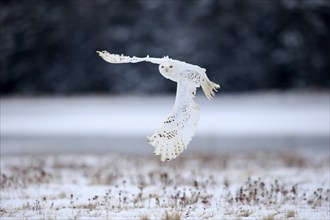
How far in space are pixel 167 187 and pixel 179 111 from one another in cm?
329

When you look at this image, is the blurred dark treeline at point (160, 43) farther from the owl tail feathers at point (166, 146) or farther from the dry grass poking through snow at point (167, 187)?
the owl tail feathers at point (166, 146)

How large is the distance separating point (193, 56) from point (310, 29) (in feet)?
32.1

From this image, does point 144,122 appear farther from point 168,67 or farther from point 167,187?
point 168,67

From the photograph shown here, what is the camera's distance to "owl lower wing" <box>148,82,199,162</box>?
7.62m

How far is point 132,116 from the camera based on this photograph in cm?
2958

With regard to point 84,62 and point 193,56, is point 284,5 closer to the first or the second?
point 193,56

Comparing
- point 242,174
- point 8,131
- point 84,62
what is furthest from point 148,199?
point 84,62

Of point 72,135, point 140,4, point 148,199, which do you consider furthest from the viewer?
point 140,4

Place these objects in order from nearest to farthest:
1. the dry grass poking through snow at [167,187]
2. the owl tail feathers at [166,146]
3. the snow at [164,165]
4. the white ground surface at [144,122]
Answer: the owl tail feathers at [166,146] → the dry grass poking through snow at [167,187] → the snow at [164,165] → the white ground surface at [144,122]

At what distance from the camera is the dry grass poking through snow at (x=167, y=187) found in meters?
7.96

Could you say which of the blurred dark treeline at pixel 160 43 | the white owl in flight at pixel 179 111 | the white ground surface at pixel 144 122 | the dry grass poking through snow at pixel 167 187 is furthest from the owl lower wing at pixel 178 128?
the blurred dark treeline at pixel 160 43

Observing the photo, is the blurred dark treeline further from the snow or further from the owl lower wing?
the owl lower wing

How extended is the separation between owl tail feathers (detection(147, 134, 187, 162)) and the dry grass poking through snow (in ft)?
2.84

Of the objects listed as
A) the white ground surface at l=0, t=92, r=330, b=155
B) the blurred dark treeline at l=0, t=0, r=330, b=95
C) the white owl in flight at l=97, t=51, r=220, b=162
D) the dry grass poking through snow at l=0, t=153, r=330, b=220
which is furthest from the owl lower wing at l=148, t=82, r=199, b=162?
the blurred dark treeline at l=0, t=0, r=330, b=95
